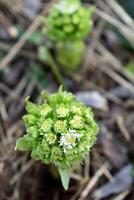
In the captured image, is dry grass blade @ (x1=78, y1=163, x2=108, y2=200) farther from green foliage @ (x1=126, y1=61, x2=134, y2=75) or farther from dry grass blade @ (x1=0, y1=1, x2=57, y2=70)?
dry grass blade @ (x1=0, y1=1, x2=57, y2=70)

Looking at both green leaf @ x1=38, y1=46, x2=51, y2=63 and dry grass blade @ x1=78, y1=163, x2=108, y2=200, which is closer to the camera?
dry grass blade @ x1=78, y1=163, x2=108, y2=200

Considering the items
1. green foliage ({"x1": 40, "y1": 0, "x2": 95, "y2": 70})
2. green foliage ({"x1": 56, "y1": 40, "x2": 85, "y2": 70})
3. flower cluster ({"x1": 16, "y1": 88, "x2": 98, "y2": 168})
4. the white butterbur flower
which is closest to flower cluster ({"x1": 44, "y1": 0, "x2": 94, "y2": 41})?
green foliage ({"x1": 40, "y1": 0, "x2": 95, "y2": 70})

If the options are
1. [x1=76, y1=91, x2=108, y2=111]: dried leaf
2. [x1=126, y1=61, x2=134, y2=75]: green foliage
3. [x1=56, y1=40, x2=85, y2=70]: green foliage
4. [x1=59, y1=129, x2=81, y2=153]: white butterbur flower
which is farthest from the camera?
[x1=126, y1=61, x2=134, y2=75]: green foliage

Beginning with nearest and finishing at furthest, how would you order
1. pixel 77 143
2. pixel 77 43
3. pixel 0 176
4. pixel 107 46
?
pixel 77 143 < pixel 0 176 < pixel 77 43 < pixel 107 46

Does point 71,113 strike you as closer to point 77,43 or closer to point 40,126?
point 40,126

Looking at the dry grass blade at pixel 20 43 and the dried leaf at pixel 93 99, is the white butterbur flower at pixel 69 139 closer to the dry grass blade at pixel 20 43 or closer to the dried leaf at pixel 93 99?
the dried leaf at pixel 93 99

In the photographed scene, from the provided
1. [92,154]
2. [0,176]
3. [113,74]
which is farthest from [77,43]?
[0,176]
